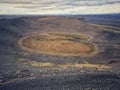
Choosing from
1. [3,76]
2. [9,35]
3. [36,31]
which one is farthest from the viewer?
[36,31]

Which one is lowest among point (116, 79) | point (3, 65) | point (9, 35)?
point (116, 79)

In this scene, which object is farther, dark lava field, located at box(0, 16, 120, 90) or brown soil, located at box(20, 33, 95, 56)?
brown soil, located at box(20, 33, 95, 56)

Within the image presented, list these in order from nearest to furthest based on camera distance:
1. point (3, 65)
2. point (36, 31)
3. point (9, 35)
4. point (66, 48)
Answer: point (3, 65), point (66, 48), point (9, 35), point (36, 31)

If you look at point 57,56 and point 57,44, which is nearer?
point 57,56

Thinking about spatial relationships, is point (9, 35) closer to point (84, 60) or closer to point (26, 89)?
point (84, 60)

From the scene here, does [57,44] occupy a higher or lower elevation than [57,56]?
higher

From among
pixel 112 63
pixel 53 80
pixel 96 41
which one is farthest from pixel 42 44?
pixel 53 80

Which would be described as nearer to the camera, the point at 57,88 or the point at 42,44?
the point at 57,88

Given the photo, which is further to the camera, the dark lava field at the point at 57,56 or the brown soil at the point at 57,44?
the brown soil at the point at 57,44
